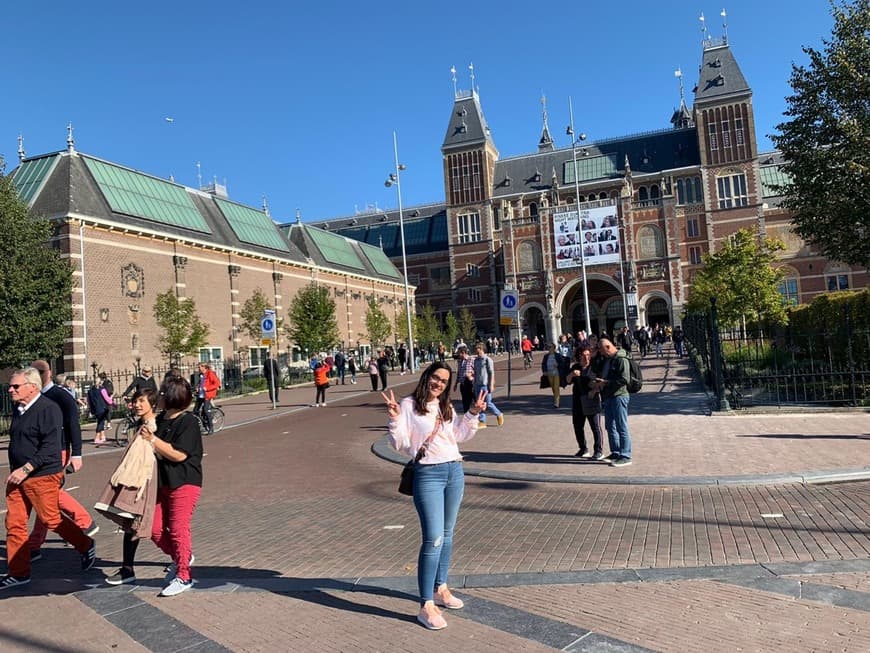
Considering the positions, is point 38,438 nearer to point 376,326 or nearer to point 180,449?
point 180,449

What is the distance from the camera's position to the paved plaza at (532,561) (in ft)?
12.8

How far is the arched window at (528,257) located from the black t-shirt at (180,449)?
58.6 m

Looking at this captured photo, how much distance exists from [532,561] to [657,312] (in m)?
59.6

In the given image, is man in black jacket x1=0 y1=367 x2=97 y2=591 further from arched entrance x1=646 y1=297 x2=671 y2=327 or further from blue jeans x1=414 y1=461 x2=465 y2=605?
arched entrance x1=646 y1=297 x2=671 y2=327

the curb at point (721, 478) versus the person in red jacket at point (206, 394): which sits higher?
the person in red jacket at point (206, 394)

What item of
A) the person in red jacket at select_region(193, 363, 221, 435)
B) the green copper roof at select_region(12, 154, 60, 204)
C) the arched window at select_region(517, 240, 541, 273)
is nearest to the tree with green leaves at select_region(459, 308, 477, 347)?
the arched window at select_region(517, 240, 541, 273)

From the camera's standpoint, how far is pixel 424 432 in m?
4.14

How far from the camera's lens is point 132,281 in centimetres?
2867

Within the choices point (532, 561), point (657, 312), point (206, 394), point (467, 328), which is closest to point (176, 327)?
point (206, 394)

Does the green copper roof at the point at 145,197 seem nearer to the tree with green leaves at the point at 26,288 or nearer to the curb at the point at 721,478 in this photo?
the tree with green leaves at the point at 26,288

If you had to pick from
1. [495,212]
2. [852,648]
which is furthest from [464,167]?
[852,648]

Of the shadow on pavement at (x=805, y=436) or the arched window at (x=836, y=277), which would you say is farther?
the arched window at (x=836, y=277)

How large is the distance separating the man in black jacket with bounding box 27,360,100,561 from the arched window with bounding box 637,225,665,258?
58.2m

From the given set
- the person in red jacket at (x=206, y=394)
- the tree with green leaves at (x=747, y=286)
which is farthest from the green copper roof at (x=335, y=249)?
the person in red jacket at (x=206, y=394)
